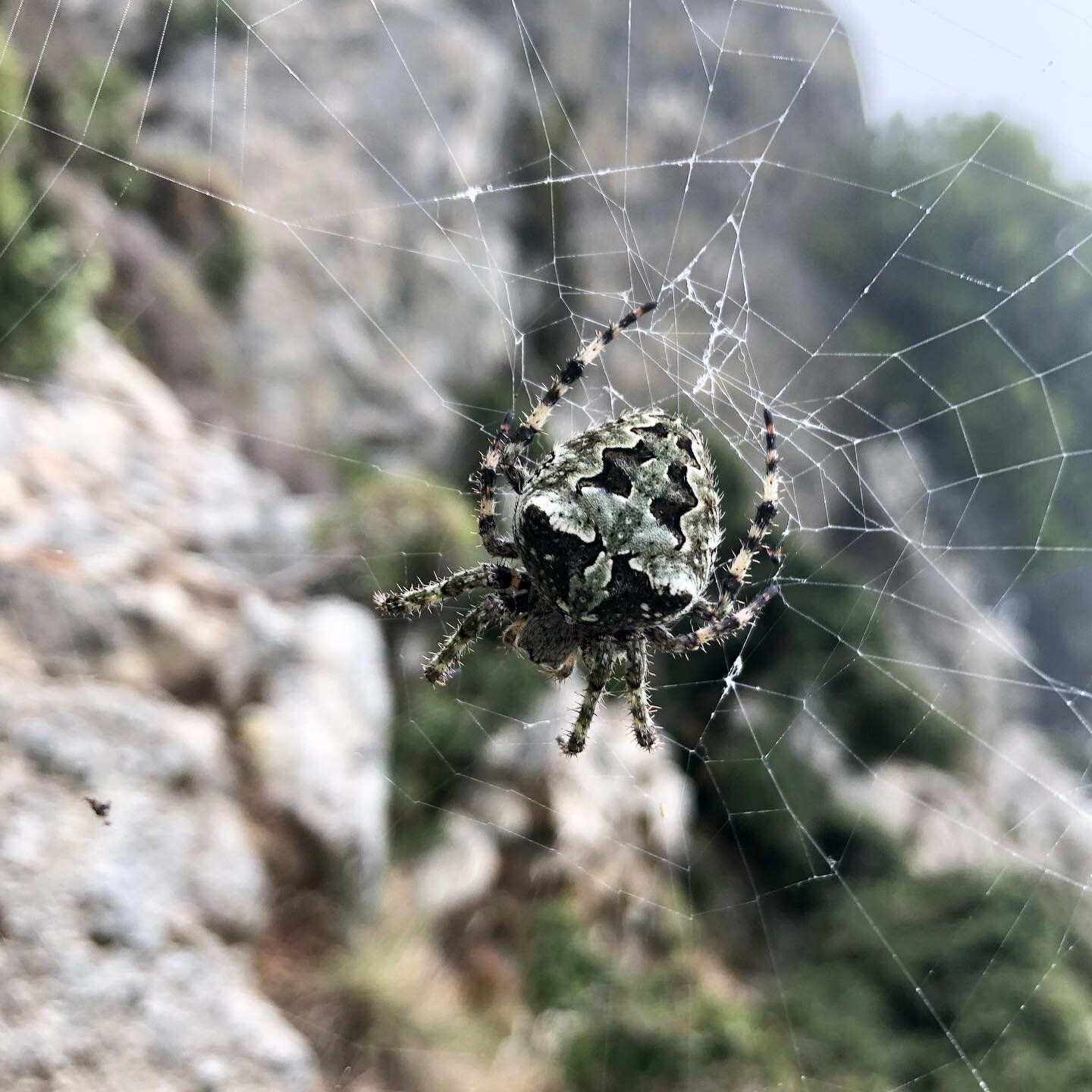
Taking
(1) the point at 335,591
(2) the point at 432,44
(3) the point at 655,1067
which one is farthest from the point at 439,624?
(2) the point at 432,44

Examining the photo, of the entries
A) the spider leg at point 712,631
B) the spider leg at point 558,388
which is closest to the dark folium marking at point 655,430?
the spider leg at point 558,388

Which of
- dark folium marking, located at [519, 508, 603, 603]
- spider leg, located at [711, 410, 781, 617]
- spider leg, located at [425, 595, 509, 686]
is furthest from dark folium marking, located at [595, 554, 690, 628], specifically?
spider leg, located at [425, 595, 509, 686]

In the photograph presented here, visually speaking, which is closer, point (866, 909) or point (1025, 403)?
point (866, 909)

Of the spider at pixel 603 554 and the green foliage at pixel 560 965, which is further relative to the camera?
the green foliage at pixel 560 965

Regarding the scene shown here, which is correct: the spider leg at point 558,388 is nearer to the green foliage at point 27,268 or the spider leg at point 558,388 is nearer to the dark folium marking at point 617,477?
the dark folium marking at point 617,477

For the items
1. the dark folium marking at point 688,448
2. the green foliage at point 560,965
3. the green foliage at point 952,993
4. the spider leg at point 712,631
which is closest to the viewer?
the dark folium marking at point 688,448

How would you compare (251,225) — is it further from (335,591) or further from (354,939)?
(354,939)

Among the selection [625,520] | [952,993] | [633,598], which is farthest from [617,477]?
[952,993]

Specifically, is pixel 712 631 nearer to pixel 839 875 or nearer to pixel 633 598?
pixel 633 598
